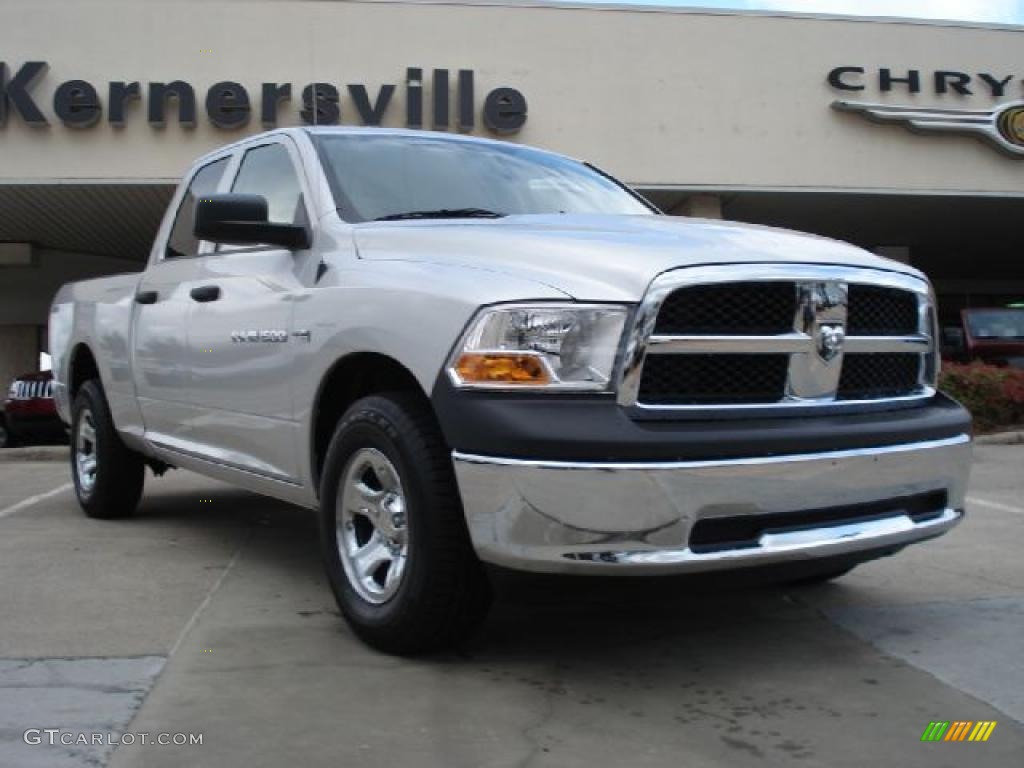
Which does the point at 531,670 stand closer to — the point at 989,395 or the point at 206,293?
the point at 206,293

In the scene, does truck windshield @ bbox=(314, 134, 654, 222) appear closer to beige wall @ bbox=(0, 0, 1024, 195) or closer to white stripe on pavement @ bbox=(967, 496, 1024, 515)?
white stripe on pavement @ bbox=(967, 496, 1024, 515)

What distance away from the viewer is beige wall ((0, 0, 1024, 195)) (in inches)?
588

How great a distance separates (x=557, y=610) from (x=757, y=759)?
1535 mm

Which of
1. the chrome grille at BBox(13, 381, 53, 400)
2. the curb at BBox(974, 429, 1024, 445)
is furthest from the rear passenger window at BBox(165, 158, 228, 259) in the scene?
the curb at BBox(974, 429, 1024, 445)

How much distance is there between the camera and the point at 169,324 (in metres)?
5.00

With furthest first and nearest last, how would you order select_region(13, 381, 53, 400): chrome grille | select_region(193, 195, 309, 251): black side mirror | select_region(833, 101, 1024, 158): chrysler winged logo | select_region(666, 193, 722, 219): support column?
1. select_region(666, 193, 722, 219): support column
2. select_region(833, 101, 1024, 158): chrysler winged logo
3. select_region(13, 381, 53, 400): chrome grille
4. select_region(193, 195, 309, 251): black side mirror

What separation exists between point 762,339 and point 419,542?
1.23 metres

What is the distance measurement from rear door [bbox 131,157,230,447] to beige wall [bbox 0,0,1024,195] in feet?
33.7

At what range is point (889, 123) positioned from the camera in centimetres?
1689

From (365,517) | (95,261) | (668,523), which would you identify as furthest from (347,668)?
(95,261)

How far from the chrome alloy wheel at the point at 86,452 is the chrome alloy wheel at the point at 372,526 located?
3.19m

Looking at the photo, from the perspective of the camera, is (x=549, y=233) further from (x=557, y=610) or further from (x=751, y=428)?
(x=557, y=610)

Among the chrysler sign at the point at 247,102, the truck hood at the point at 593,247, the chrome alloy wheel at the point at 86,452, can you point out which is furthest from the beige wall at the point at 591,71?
the truck hood at the point at 593,247

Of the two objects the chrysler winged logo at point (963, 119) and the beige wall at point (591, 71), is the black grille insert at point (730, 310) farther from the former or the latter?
the chrysler winged logo at point (963, 119)
